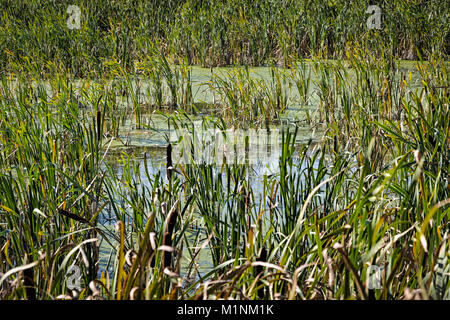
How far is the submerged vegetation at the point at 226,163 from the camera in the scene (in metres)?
1.46

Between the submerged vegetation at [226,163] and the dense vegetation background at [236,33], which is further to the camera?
the dense vegetation background at [236,33]

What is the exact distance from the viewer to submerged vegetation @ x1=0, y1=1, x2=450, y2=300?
1.46 metres

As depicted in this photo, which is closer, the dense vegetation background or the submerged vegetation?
the submerged vegetation

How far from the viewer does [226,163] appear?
2264mm

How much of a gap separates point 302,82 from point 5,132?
2449 mm

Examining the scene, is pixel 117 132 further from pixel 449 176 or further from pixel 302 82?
pixel 449 176

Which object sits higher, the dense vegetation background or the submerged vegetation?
the dense vegetation background

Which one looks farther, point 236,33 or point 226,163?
point 236,33

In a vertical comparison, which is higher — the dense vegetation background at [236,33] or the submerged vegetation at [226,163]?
the dense vegetation background at [236,33]

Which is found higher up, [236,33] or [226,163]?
[236,33]
